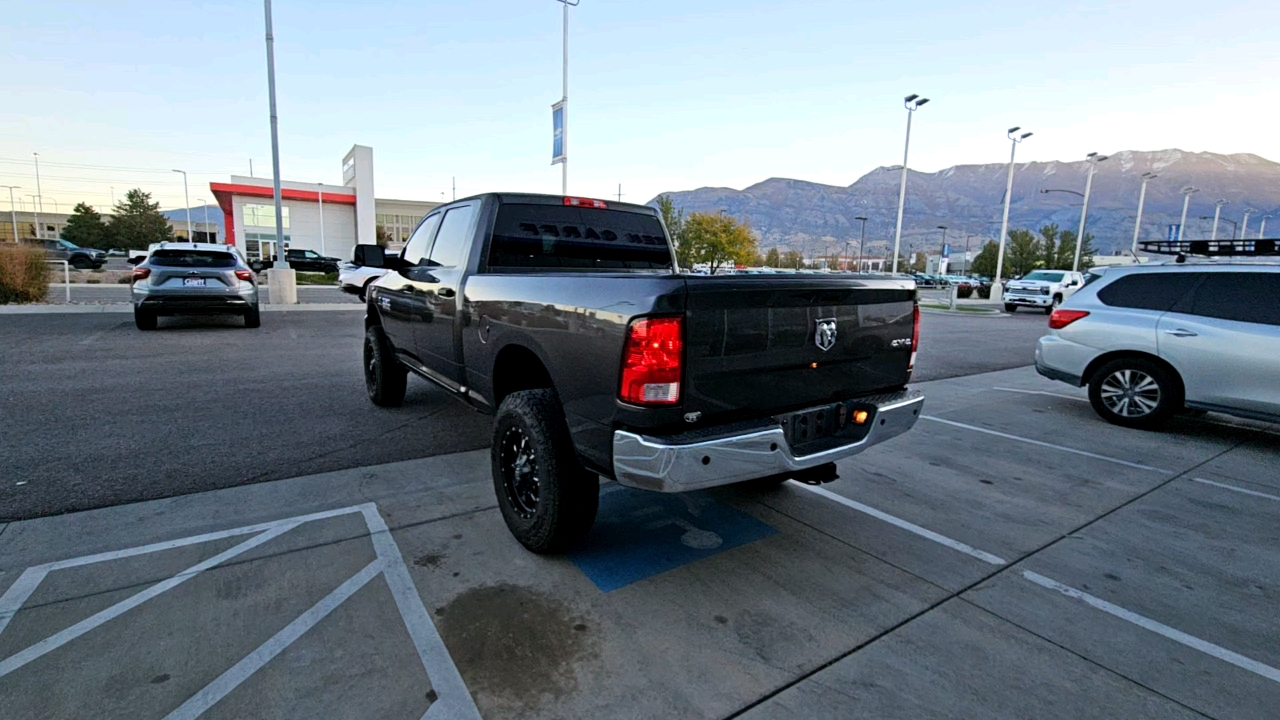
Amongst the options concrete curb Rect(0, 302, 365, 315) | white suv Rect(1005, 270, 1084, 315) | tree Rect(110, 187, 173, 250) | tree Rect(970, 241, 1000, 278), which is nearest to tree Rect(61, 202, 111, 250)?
tree Rect(110, 187, 173, 250)

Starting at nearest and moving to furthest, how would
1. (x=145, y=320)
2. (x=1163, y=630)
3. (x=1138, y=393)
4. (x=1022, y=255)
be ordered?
(x=1163, y=630) < (x=1138, y=393) < (x=145, y=320) < (x=1022, y=255)

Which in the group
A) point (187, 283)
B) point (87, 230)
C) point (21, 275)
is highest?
point (87, 230)

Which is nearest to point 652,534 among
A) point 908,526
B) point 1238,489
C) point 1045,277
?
point 908,526

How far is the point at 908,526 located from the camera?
379 cm

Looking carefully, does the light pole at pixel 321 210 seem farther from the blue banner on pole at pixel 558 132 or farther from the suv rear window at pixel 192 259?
the suv rear window at pixel 192 259

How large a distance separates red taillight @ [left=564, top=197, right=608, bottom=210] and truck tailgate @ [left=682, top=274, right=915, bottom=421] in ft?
6.73

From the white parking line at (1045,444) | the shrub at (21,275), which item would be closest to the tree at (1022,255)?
the white parking line at (1045,444)

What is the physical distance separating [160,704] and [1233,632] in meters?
4.35

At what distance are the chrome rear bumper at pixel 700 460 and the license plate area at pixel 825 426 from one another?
0.09 m

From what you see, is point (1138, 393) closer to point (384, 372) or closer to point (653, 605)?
point (653, 605)

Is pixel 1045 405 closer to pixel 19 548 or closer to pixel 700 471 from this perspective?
pixel 700 471

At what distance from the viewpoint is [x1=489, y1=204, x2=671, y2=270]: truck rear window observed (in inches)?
165

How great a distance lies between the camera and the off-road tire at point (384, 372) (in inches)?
235

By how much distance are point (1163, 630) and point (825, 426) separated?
170 centimetres
